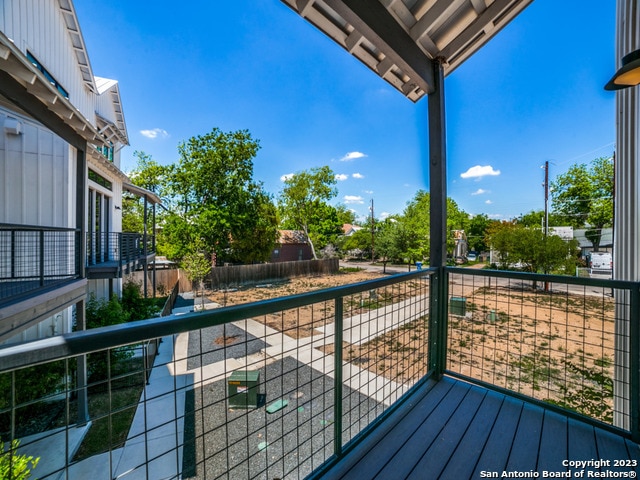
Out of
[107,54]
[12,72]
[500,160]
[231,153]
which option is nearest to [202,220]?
[231,153]

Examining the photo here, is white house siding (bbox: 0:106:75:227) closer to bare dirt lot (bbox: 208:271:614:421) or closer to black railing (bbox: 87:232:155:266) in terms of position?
black railing (bbox: 87:232:155:266)

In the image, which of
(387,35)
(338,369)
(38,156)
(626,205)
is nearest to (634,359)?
(626,205)

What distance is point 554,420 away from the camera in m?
1.91

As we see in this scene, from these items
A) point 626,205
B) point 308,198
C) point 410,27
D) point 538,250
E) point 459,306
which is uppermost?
point 308,198

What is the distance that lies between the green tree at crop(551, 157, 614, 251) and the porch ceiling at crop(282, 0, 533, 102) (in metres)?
17.9

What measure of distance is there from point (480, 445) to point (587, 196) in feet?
68.2

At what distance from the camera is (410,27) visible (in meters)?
2.13

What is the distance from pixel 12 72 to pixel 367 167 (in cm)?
2869

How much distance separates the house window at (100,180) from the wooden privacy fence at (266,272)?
20.3ft

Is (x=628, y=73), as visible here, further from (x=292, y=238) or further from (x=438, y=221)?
(x=292, y=238)

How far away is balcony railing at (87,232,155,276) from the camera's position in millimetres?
6363


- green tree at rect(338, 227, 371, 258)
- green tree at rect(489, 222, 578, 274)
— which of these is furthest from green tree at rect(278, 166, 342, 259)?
green tree at rect(489, 222, 578, 274)

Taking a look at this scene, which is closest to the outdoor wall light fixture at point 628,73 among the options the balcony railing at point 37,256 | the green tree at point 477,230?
the balcony railing at point 37,256

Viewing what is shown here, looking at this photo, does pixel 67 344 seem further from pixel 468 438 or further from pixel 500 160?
pixel 500 160
